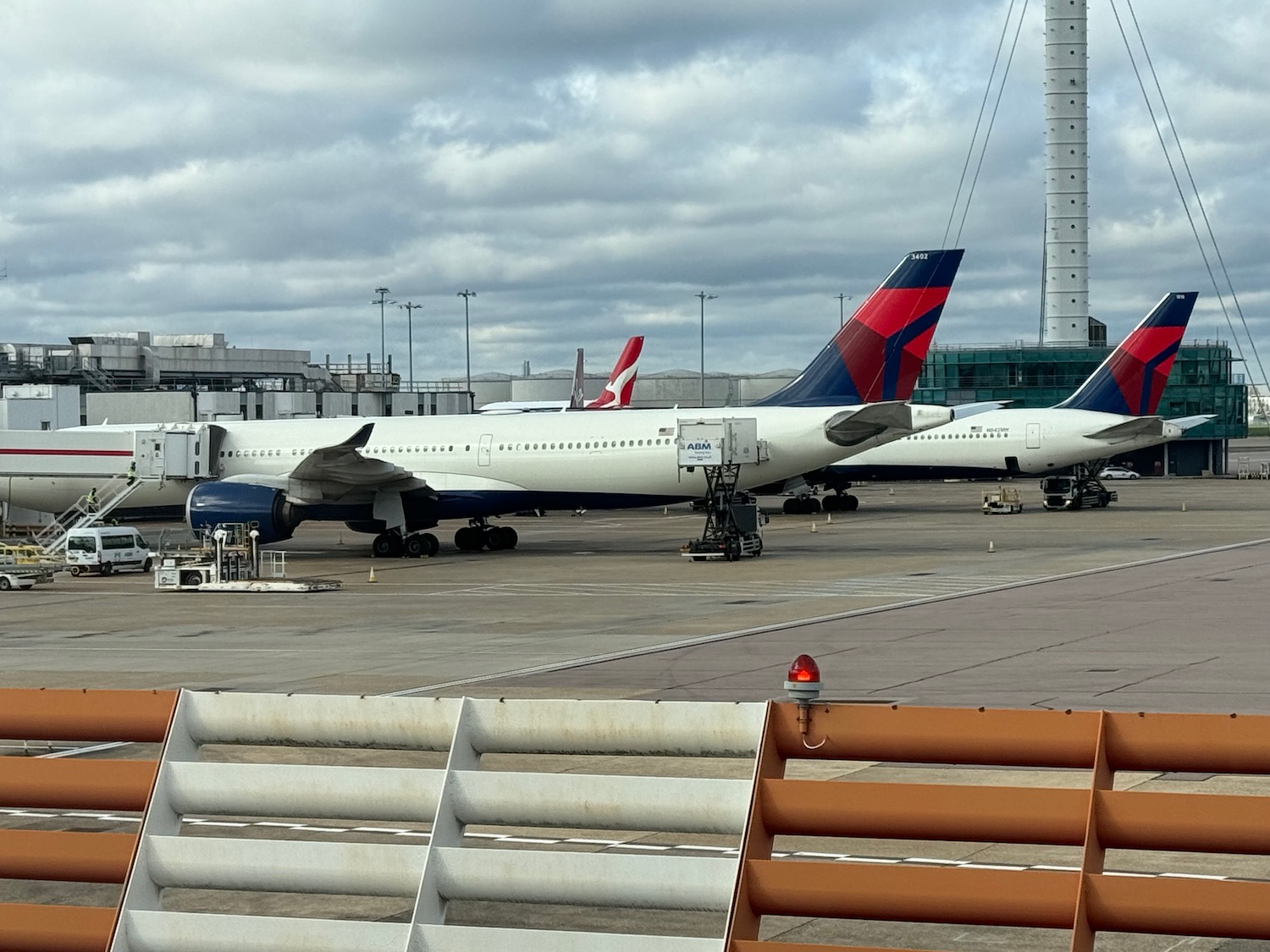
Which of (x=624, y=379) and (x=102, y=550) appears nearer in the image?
(x=102, y=550)

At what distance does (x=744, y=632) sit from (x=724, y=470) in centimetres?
1860

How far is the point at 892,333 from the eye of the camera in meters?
47.4

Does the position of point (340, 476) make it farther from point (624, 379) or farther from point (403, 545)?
point (624, 379)

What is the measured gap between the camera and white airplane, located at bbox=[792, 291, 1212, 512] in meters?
67.9

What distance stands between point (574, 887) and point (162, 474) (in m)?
47.2

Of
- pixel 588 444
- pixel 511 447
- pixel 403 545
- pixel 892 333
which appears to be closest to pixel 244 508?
pixel 403 545

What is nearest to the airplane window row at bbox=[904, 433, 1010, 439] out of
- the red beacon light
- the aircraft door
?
the aircraft door

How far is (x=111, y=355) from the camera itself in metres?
95.4

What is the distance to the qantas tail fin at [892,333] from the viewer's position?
47.4 m

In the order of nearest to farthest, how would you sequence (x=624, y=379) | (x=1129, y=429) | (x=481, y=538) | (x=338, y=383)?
(x=481, y=538) < (x=1129, y=429) < (x=624, y=379) < (x=338, y=383)

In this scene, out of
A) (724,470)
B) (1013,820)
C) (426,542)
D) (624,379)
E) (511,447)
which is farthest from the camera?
(624,379)

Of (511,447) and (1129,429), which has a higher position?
(1129,429)

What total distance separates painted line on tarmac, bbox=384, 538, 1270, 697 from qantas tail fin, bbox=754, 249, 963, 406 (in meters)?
9.79

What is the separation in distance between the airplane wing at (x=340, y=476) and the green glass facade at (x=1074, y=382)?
7337cm
